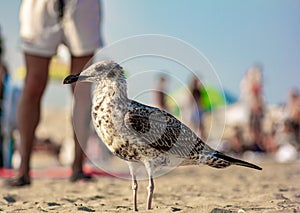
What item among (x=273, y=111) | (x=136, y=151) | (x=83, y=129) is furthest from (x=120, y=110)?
(x=273, y=111)

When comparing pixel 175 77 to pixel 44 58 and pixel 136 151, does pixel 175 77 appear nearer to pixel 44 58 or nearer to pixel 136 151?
pixel 136 151

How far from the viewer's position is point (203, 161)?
2887 mm

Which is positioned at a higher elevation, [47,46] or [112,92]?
[47,46]

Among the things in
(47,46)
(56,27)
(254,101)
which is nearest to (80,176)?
(47,46)

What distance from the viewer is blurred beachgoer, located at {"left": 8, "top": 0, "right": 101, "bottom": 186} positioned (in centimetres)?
423

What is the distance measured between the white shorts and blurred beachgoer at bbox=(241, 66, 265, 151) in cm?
683

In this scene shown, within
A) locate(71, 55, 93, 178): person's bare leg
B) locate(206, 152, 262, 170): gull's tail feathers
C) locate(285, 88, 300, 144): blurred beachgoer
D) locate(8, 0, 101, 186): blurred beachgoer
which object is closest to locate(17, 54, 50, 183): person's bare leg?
locate(8, 0, 101, 186): blurred beachgoer

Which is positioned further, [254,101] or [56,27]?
[254,101]

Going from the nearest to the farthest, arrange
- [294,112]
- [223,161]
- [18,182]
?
[223,161] → [18,182] → [294,112]

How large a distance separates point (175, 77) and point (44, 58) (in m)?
1.45

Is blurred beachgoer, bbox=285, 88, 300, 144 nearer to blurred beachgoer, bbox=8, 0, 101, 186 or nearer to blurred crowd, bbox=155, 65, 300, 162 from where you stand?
blurred crowd, bbox=155, 65, 300, 162

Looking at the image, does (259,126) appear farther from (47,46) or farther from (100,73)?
(100,73)

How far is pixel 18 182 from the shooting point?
4164 millimetres

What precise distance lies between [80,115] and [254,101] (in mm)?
7093
